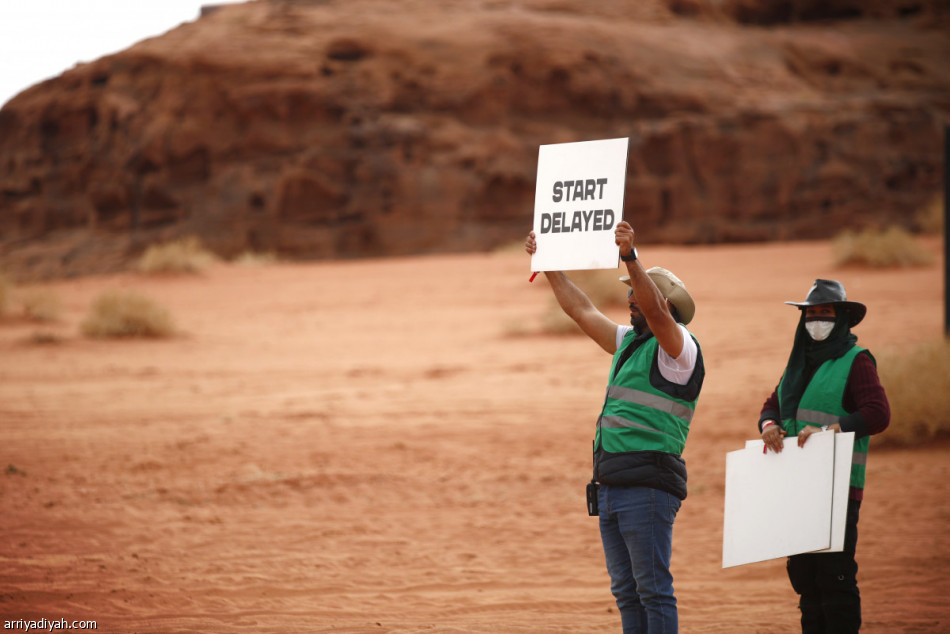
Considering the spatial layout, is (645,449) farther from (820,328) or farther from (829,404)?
(820,328)

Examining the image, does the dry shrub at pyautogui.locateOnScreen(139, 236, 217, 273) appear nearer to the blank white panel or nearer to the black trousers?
the blank white panel

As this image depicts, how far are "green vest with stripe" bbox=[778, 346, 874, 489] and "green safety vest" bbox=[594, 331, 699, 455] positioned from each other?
24.6 inches

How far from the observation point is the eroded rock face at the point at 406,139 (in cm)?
3012

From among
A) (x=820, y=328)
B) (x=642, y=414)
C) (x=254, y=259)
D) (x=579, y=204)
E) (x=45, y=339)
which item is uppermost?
(x=254, y=259)

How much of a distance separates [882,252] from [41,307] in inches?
736

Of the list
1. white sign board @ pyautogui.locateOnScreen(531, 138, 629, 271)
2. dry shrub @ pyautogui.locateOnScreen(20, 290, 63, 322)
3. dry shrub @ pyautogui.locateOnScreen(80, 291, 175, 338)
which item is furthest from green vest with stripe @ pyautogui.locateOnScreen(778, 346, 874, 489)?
dry shrub @ pyautogui.locateOnScreen(20, 290, 63, 322)

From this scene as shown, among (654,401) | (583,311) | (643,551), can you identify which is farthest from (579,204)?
(643,551)

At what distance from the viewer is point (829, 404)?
3816 mm

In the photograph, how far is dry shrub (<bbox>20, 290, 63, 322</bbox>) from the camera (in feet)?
58.4

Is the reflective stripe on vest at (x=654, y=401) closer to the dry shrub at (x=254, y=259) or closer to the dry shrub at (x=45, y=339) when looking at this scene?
the dry shrub at (x=45, y=339)

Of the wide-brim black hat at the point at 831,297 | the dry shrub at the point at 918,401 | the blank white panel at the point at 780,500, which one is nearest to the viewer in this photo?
the blank white panel at the point at 780,500

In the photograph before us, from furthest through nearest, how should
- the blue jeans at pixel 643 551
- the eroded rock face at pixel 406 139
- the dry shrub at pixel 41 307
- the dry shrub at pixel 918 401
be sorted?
the eroded rock face at pixel 406 139
the dry shrub at pixel 41 307
the dry shrub at pixel 918 401
the blue jeans at pixel 643 551

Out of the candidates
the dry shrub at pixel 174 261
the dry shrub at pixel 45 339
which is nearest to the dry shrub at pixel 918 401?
the dry shrub at pixel 45 339

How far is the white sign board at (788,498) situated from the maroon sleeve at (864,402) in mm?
175
